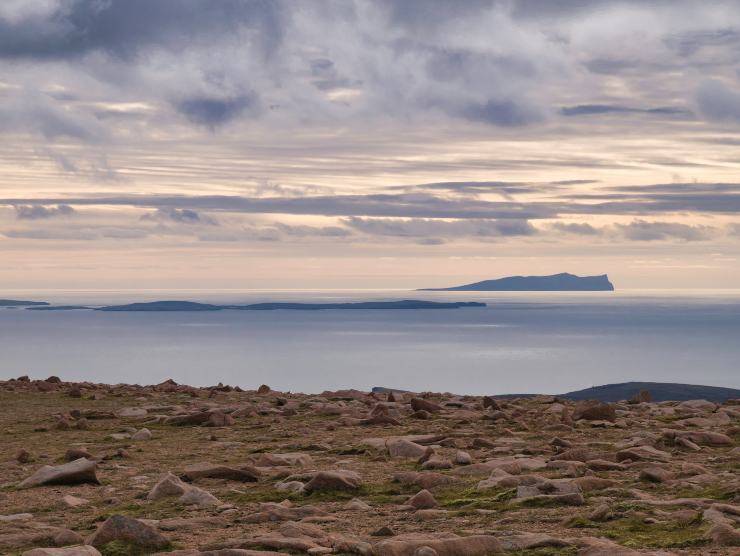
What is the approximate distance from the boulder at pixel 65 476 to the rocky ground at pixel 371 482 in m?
0.02

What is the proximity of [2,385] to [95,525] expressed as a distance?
1890 cm

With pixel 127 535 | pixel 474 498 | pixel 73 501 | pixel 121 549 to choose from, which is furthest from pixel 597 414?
pixel 121 549

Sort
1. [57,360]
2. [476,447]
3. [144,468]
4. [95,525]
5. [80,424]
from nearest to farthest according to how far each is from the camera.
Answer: [95,525], [144,468], [476,447], [80,424], [57,360]

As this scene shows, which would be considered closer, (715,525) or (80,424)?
(715,525)

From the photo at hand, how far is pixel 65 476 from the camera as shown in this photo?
10.5 m

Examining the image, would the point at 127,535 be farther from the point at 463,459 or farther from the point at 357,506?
the point at 463,459

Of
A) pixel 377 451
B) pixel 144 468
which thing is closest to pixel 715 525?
pixel 377 451

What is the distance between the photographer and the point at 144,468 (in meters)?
11.9

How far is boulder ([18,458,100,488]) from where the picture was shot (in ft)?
34.5

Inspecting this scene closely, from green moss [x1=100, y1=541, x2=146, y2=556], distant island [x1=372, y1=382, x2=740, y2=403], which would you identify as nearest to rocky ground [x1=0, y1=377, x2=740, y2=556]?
green moss [x1=100, y1=541, x2=146, y2=556]

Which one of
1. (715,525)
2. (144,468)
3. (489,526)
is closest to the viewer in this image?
(715,525)

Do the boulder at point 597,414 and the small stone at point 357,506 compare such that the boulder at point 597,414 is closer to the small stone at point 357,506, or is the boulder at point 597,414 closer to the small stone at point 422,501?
the small stone at point 422,501

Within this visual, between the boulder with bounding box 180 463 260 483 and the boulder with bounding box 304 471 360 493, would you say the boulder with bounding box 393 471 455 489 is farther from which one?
the boulder with bounding box 180 463 260 483

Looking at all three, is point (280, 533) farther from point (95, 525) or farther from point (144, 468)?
point (144, 468)
